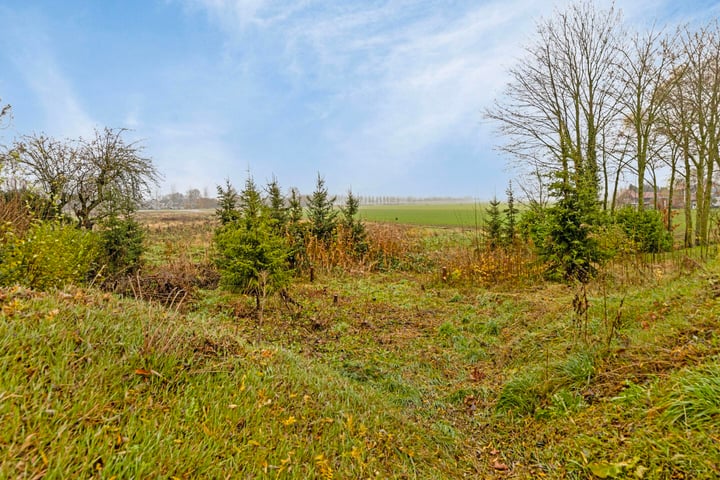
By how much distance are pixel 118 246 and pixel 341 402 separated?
27.1 feet

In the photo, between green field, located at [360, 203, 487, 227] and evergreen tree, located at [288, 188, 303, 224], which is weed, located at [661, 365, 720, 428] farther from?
evergreen tree, located at [288, 188, 303, 224]

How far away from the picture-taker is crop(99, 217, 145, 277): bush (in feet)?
27.5

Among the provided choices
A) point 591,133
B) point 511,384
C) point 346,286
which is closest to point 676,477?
point 511,384

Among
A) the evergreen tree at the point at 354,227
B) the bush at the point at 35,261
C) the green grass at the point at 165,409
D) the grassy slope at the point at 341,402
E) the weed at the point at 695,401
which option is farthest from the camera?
the evergreen tree at the point at 354,227

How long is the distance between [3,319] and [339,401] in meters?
2.44

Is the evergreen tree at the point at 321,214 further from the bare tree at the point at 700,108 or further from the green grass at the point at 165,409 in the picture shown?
the bare tree at the point at 700,108

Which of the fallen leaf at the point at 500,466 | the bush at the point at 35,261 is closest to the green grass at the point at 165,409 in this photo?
the fallen leaf at the point at 500,466

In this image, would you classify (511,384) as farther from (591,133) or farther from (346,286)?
A: (591,133)

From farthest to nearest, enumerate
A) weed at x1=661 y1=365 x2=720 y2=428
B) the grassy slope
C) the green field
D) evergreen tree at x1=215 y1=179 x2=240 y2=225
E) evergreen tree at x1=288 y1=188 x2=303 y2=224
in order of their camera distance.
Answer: the green field → evergreen tree at x1=288 y1=188 x2=303 y2=224 → evergreen tree at x1=215 y1=179 x2=240 y2=225 → weed at x1=661 y1=365 x2=720 y2=428 → the grassy slope

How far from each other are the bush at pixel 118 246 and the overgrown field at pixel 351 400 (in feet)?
19.8

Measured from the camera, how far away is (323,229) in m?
12.2

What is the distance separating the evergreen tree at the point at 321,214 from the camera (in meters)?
12.1

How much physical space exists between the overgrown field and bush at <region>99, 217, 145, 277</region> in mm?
6041

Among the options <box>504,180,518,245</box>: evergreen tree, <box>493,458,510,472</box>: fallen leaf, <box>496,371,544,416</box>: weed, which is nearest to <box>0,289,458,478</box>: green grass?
<box>493,458,510,472</box>: fallen leaf
